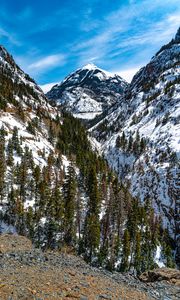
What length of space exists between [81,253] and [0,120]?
297 ft

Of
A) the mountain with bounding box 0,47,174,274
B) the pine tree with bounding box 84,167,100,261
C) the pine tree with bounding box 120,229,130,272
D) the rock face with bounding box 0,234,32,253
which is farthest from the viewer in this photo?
the mountain with bounding box 0,47,174,274

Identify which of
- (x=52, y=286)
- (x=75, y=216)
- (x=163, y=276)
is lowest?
(x=163, y=276)

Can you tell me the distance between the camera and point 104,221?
81.0 m

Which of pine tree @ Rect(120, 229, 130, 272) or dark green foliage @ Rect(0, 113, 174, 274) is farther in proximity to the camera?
dark green foliage @ Rect(0, 113, 174, 274)

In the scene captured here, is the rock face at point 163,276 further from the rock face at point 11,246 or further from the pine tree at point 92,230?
the pine tree at point 92,230

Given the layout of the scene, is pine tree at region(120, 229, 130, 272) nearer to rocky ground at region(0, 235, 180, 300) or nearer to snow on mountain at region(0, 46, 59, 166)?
rocky ground at region(0, 235, 180, 300)

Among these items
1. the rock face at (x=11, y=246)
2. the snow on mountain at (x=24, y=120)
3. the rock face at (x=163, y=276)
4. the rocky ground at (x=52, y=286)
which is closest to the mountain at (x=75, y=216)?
the snow on mountain at (x=24, y=120)

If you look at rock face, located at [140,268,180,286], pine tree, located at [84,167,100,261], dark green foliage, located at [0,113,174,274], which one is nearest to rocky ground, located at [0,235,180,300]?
rock face, located at [140,268,180,286]

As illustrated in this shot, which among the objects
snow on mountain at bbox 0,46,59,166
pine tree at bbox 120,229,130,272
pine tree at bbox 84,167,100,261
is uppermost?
snow on mountain at bbox 0,46,59,166

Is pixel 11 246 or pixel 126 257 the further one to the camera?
pixel 126 257

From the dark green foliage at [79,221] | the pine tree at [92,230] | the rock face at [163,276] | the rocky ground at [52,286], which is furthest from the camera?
the dark green foliage at [79,221]

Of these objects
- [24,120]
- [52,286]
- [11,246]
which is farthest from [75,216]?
[24,120]

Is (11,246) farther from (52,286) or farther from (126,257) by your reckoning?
(126,257)

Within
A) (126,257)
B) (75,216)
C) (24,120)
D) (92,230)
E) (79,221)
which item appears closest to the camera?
(92,230)
